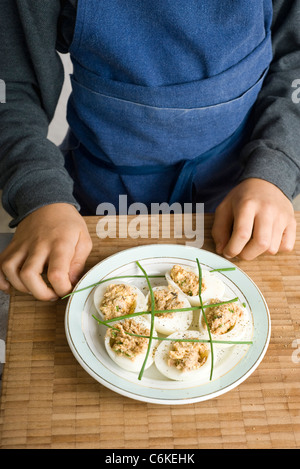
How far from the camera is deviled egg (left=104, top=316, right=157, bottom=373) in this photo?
64 cm

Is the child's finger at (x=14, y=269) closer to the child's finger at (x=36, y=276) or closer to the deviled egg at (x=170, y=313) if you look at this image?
the child's finger at (x=36, y=276)

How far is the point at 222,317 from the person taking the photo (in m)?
0.69

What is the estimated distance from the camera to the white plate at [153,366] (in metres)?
0.62

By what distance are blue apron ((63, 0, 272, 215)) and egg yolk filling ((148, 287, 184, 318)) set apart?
398 millimetres

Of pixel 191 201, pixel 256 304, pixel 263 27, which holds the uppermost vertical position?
pixel 263 27

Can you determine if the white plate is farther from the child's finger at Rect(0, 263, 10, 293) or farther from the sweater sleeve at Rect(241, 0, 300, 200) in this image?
the sweater sleeve at Rect(241, 0, 300, 200)

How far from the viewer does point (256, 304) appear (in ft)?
2.40

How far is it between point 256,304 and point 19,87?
2.36ft

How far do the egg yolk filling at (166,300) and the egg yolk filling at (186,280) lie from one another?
0.02 meters

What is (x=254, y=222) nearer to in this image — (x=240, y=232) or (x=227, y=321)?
(x=240, y=232)

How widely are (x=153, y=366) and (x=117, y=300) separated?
0.37 ft
